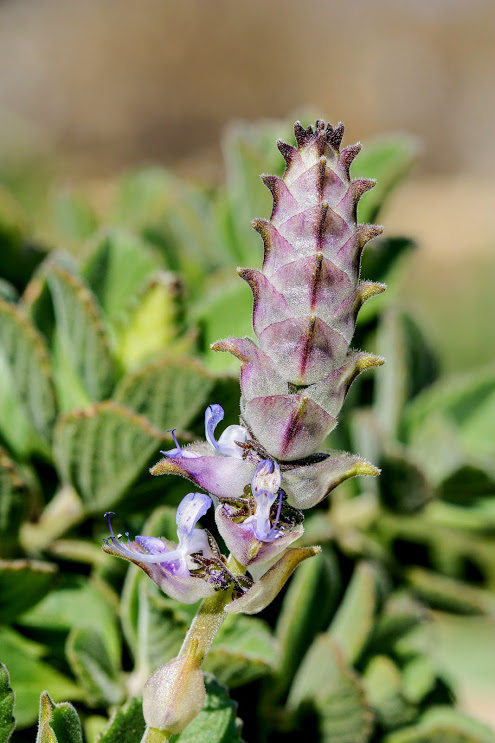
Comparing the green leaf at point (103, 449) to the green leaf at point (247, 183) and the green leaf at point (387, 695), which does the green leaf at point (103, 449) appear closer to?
the green leaf at point (387, 695)

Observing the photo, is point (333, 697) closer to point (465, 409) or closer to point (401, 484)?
point (401, 484)

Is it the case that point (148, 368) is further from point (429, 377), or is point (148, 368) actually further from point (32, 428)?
point (429, 377)

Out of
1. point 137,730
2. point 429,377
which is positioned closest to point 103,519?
point 137,730

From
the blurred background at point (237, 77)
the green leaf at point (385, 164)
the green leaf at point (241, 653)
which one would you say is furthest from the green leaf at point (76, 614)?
the blurred background at point (237, 77)

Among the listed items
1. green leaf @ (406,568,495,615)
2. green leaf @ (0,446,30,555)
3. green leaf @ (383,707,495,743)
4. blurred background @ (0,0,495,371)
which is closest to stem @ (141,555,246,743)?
green leaf @ (0,446,30,555)

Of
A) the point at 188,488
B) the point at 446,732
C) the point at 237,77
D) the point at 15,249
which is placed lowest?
the point at 446,732

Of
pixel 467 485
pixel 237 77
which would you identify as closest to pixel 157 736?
pixel 467 485

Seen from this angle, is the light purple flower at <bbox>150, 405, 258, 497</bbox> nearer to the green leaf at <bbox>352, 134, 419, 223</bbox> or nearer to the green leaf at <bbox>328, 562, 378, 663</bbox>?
the green leaf at <bbox>328, 562, 378, 663</bbox>
